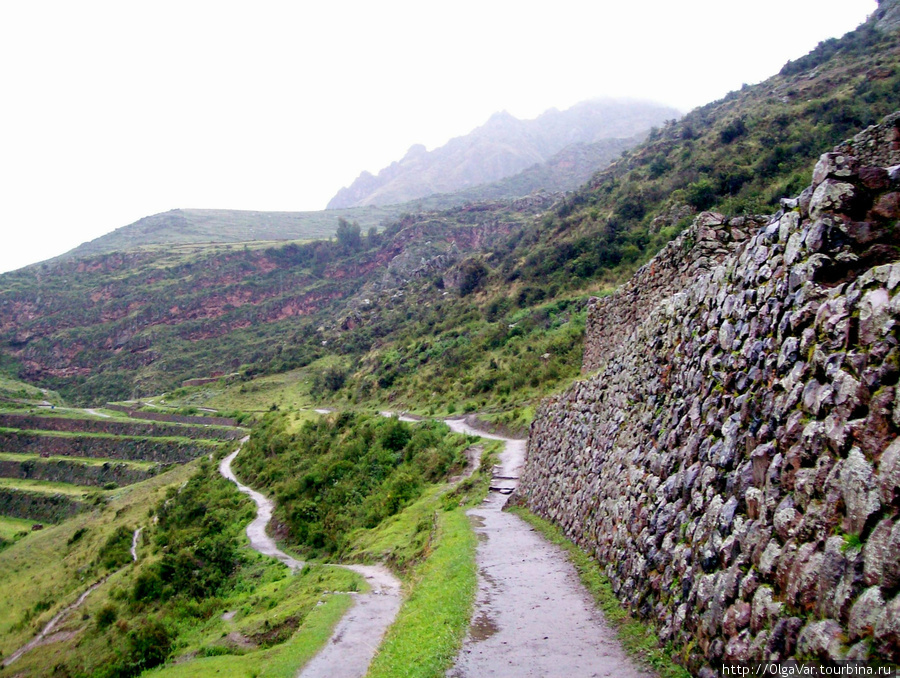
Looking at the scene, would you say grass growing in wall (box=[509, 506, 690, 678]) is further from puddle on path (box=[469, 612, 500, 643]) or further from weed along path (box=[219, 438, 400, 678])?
weed along path (box=[219, 438, 400, 678])

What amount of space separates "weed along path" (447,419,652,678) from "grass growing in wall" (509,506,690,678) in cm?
14

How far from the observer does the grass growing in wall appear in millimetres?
6328

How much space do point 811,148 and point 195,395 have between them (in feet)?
265

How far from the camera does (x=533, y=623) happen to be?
8.69 metres

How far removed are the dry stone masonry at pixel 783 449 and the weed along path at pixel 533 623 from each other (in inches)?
28.4

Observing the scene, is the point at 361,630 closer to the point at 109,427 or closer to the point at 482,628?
the point at 482,628

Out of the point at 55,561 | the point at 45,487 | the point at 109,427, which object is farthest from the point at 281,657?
the point at 109,427

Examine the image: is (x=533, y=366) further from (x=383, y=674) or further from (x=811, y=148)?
(x=383, y=674)

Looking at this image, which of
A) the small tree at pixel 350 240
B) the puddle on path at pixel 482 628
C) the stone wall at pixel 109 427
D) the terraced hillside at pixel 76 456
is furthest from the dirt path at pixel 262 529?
the small tree at pixel 350 240

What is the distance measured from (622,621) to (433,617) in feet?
10.7

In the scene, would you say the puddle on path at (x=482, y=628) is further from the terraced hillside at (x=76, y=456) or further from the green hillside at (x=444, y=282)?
the terraced hillside at (x=76, y=456)

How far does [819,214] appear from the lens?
5969 millimetres

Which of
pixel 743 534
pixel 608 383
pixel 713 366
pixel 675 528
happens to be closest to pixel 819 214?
pixel 713 366

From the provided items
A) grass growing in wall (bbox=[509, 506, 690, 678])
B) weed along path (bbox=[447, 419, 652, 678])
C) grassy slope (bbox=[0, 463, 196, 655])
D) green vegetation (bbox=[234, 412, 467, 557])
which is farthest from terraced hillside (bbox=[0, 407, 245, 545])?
grass growing in wall (bbox=[509, 506, 690, 678])
